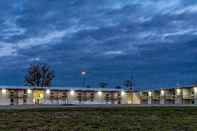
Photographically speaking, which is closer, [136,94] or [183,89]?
[183,89]

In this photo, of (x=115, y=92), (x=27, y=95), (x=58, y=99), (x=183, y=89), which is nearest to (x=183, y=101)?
(x=183, y=89)

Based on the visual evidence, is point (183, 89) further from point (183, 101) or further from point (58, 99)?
point (58, 99)

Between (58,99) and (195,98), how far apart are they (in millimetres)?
21901

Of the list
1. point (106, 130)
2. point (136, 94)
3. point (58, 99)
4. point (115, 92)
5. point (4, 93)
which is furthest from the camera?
point (136, 94)

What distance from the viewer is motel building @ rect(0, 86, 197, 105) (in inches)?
2528

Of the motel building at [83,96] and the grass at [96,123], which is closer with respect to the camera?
the grass at [96,123]

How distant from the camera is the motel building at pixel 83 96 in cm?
6421

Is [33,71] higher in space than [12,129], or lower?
higher

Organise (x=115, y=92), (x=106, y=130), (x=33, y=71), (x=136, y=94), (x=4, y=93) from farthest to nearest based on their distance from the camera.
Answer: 1. (x=33, y=71)
2. (x=136, y=94)
3. (x=115, y=92)
4. (x=4, y=93)
5. (x=106, y=130)

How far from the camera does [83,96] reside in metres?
70.5

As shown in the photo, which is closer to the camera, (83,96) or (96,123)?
(96,123)

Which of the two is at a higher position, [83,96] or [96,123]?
[83,96]

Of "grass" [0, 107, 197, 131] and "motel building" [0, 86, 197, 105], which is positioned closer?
"grass" [0, 107, 197, 131]

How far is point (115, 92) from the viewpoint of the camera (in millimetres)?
75750
